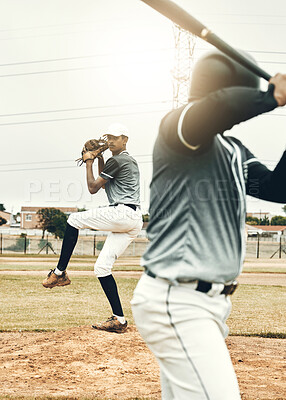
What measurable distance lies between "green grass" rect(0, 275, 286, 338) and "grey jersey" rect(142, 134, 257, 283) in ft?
20.7

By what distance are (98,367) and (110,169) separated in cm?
233

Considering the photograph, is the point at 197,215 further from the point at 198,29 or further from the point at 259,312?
the point at 259,312

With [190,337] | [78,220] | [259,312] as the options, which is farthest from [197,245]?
[259,312]

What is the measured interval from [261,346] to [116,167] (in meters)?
3.38

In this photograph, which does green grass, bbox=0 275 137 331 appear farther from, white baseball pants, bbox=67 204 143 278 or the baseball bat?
the baseball bat

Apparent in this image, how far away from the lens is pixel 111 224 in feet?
20.1

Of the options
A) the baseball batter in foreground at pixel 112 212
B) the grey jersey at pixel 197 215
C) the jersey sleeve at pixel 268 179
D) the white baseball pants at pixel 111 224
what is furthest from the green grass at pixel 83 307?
the grey jersey at pixel 197 215

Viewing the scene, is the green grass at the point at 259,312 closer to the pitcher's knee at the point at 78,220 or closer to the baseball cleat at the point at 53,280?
the baseball cleat at the point at 53,280

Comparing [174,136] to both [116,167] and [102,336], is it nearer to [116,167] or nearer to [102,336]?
[116,167]

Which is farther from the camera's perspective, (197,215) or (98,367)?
(98,367)

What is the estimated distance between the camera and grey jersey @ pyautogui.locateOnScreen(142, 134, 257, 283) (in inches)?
87.4

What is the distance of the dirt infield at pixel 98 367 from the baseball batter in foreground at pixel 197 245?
2898 mm

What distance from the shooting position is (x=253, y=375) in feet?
18.7

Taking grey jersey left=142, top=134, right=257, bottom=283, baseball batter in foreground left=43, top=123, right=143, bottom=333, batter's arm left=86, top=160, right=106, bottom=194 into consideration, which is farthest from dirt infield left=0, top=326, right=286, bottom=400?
grey jersey left=142, top=134, right=257, bottom=283
